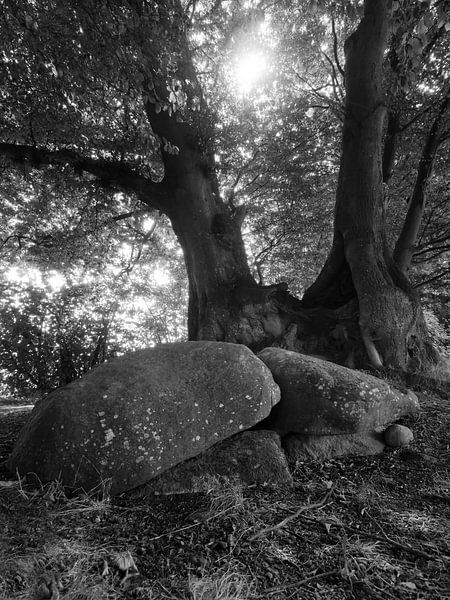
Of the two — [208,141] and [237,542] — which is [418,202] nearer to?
[208,141]

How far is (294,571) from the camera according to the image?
1538mm

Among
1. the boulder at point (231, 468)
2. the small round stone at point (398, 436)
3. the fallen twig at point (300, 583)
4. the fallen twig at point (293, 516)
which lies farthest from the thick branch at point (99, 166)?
the fallen twig at point (300, 583)

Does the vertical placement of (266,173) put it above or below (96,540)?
above

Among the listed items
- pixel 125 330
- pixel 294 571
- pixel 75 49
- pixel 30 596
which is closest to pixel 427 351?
pixel 294 571

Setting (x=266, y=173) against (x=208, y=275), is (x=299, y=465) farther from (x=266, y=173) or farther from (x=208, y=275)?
(x=266, y=173)

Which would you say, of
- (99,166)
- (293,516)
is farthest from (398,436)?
(99,166)

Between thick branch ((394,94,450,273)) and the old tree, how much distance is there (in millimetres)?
20

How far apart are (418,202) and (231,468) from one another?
583cm

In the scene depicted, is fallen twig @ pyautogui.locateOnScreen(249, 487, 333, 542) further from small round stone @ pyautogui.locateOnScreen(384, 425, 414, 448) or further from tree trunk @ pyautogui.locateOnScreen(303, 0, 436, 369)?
tree trunk @ pyautogui.locateOnScreen(303, 0, 436, 369)

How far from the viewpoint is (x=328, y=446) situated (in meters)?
2.87

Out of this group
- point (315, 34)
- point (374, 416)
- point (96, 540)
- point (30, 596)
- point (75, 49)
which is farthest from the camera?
point (315, 34)

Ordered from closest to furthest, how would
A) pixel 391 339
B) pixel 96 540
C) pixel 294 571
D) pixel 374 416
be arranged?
1. pixel 294 571
2. pixel 96 540
3. pixel 374 416
4. pixel 391 339

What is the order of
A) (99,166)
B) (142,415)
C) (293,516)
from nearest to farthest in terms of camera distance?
(293,516) < (142,415) < (99,166)

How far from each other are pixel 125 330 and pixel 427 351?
744 cm
